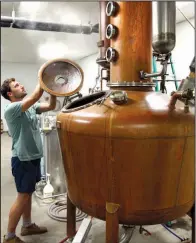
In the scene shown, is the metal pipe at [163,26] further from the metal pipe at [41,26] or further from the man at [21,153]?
the metal pipe at [41,26]

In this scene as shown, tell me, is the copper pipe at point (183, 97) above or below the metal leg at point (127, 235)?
above

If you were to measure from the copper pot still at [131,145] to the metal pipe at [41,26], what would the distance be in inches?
69.8

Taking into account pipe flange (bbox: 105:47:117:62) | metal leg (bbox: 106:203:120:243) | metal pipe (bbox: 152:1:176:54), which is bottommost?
metal leg (bbox: 106:203:120:243)

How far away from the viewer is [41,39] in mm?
4180

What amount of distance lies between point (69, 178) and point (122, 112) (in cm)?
56

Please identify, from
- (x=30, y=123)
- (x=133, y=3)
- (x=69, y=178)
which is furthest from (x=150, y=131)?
(x=30, y=123)

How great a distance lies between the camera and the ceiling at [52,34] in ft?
8.75

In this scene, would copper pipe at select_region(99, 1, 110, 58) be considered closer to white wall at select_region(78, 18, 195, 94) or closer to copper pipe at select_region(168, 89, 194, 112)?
copper pipe at select_region(168, 89, 194, 112)

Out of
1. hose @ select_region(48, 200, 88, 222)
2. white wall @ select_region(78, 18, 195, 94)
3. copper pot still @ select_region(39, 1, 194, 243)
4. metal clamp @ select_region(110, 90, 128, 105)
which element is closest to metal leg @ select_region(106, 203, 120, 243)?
copper pot still @ select_region(39, 1, 194, 243)

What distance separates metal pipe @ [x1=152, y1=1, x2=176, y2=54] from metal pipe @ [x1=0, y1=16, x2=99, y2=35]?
174 cm

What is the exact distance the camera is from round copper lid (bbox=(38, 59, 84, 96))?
5.46ft

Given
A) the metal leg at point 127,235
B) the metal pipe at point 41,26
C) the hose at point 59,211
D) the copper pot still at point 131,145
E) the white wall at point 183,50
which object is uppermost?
the metal pipe at point 41,26

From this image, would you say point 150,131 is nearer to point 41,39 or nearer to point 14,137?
point 14,137

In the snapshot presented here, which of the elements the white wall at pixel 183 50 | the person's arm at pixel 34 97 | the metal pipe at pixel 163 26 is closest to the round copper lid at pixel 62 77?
the person's arm at pixel 34 97
